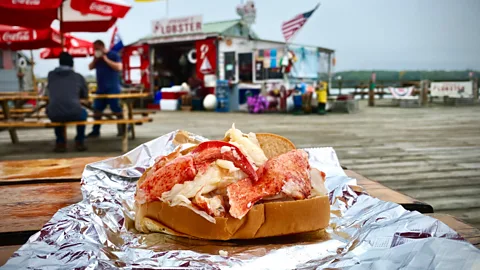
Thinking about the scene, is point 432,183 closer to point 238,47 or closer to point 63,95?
point 63,95

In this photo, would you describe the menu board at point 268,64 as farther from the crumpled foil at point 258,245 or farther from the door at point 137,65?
the crumpled foil at point 258,245

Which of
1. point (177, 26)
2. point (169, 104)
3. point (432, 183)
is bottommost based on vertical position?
point (432, 183)

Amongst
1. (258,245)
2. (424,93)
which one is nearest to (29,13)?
(258,245)

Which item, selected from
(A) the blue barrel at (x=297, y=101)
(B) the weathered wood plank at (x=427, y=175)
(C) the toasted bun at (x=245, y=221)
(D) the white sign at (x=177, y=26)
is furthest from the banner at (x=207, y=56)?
(C) the toasted bun at (x=245, y=221)

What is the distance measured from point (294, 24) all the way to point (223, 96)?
4.32 metres

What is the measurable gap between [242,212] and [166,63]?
21.3 meters

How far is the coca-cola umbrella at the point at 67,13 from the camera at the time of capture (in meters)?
5.38

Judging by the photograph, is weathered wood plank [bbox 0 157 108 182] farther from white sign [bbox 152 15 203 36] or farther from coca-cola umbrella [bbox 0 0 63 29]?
white sign [bbox 152 15 203 36]

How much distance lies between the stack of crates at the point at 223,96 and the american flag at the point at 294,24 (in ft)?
11.4

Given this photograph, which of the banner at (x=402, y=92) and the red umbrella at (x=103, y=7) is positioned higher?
the red umbrella at (x=103, y=7)

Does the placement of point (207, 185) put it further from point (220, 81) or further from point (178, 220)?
point (220, 81)

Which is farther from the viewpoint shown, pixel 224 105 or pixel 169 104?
pixel 169 104

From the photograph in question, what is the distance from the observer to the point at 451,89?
1877cm

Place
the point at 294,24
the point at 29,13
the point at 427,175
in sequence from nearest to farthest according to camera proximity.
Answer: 1. the point at 427,175
2. the point at 29,13
3. the point at 294,24
